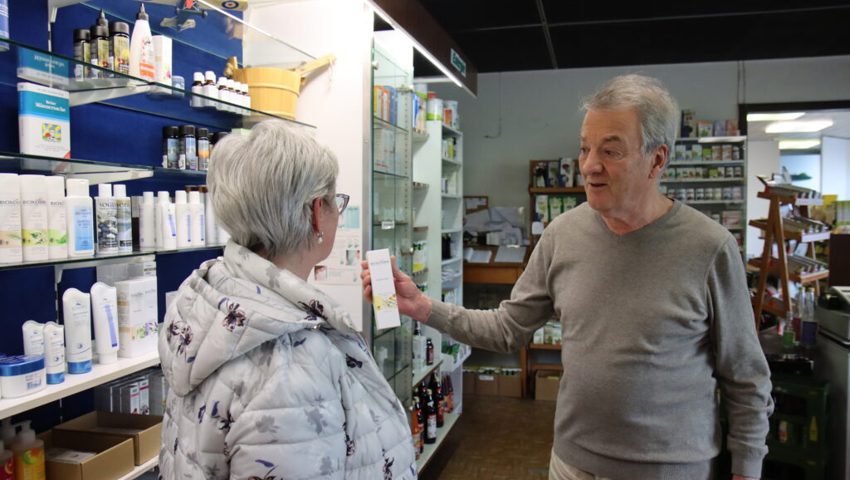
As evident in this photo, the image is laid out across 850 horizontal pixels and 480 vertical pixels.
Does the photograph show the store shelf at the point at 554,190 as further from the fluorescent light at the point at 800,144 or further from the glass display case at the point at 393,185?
the fluorescent light at the point at 800,144

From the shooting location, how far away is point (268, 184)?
1.15 metres

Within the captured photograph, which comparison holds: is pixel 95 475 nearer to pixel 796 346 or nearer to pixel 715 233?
pixel 715 233

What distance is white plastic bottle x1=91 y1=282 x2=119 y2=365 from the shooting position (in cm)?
195

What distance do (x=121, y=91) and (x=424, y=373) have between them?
274 cm

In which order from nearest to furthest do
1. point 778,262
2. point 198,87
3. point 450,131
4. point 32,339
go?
point 32,339 < point 198,87 < point 778,262 < point 450,131

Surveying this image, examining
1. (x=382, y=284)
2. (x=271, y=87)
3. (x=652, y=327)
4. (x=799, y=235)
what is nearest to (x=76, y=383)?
(x=382, y=284)

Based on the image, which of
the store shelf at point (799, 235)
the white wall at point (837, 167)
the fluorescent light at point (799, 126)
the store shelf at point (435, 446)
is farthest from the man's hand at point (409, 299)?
the white wall at point (837, 167)

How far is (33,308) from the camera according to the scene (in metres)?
2.00

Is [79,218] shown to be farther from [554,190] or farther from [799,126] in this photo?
[799,126]

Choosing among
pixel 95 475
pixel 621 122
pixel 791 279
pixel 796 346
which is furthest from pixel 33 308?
pixel 791 279

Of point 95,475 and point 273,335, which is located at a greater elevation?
point 273,335

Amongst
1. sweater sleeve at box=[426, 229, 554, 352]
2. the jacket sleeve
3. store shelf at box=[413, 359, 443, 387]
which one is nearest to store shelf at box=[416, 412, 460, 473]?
store shelf at box=[413, 359, 443, 387]

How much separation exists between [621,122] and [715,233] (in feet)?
1.32

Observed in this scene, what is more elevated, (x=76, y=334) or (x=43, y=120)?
(x=43, y=120)
